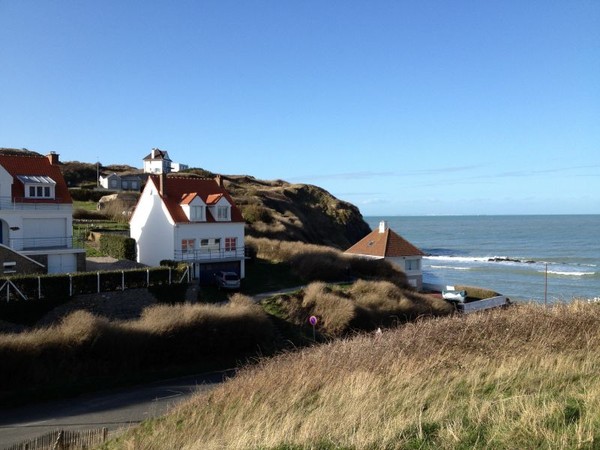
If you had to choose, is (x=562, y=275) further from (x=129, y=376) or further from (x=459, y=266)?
(x=129, y=376)

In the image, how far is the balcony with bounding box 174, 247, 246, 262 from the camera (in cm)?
3416

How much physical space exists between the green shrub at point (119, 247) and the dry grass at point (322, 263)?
11.5 meters

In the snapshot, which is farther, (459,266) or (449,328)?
(459,266)

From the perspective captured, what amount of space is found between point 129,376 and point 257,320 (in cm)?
689

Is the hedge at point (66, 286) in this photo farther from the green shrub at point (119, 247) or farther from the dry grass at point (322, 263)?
the dry grass at point (322, 263)

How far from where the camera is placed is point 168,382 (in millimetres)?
21312

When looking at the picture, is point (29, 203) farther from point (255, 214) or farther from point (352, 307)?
point (255, 214)

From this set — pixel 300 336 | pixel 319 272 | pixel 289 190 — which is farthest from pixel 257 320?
pixel 289 190

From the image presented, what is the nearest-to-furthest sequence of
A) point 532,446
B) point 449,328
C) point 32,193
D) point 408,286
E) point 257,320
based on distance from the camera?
point 532,446 → point 449,328 → point 257,320 → point 32,193 → point 408,286

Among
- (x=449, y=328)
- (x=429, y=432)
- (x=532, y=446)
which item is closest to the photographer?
(x=532, y=446)

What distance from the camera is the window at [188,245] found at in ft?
113

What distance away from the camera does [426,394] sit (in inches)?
322

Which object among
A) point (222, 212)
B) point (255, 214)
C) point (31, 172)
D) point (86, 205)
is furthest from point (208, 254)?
point (86, 205)

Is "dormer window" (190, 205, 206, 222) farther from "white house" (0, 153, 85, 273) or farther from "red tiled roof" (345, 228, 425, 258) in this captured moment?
"red tiled roof" (345, 228, 425, 258)
